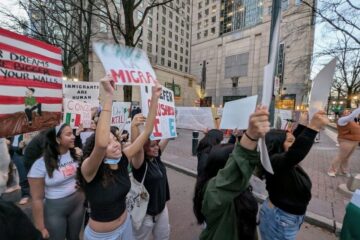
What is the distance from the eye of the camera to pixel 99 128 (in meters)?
1.74

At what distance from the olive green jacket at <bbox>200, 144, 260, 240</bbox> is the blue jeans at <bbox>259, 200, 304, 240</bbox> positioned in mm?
926

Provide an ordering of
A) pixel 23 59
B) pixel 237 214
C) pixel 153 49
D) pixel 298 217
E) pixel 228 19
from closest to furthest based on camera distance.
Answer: pixel 237 214 < pixel 23 59 < pixel 298 217 < pixel 228 19 < pixel 153 49

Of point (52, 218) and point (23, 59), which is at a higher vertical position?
point (23, 59)

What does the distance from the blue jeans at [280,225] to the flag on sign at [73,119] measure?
3951 mm

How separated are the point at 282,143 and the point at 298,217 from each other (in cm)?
73

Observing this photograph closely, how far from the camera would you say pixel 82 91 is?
18.9 ft

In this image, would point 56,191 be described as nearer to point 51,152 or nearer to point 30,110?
point 51,152

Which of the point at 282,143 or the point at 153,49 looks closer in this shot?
the point at 282,143

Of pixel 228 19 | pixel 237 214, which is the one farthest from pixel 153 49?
pixel 237 214

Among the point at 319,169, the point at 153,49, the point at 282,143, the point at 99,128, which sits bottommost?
the point at 319,169

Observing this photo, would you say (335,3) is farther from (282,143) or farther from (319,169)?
(282,143)

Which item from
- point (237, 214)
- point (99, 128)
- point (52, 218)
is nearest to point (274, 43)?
point (237, 214)

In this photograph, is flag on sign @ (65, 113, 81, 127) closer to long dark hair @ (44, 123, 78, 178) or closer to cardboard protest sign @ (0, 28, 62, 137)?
long dark hair @ (44, 123, 78, 178)

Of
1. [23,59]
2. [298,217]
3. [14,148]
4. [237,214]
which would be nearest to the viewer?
[237,214]
